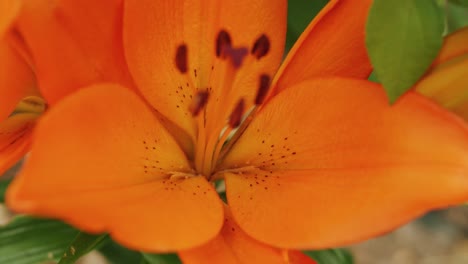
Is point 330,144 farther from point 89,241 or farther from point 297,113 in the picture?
point 89,241

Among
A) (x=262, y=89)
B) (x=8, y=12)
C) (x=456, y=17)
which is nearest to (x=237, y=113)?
(x=262, y=89)

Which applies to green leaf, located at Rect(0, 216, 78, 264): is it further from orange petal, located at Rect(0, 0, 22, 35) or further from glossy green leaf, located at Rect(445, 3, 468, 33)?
glossy green leaf, located at Rect(445, 3, 468, 33)

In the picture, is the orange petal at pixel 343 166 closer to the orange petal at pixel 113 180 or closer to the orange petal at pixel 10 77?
the orange petal at pixel 113 180

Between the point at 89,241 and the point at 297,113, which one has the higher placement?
the point at 297,113

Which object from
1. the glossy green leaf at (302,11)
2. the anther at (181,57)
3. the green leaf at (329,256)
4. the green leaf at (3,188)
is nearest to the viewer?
the anther at (181,57)

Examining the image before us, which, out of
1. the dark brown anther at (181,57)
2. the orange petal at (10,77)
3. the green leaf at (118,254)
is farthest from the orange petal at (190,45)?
the green leaf at (118,254)

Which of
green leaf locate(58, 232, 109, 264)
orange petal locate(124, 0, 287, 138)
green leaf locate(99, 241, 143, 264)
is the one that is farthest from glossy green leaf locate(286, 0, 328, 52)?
green leaf locate(99, 241, 143, 264)

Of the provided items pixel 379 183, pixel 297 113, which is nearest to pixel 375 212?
pixel 379 183
